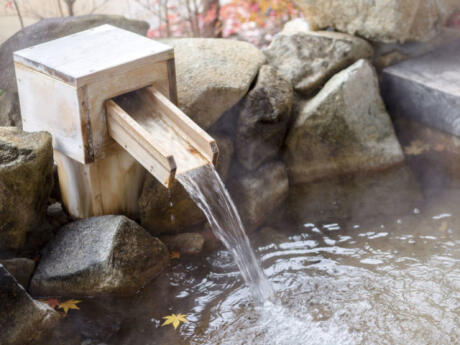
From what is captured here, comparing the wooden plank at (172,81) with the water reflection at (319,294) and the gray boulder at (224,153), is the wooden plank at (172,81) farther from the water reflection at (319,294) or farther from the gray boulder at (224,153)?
the water reflection at (319,294)

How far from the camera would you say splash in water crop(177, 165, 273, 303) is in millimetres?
3516

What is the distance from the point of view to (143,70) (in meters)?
3.57

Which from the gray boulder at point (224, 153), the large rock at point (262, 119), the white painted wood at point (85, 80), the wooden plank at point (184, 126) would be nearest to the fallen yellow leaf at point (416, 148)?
the large rock at point (262, 119)

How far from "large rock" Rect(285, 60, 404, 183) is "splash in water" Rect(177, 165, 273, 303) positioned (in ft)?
3.24

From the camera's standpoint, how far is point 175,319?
349 cm

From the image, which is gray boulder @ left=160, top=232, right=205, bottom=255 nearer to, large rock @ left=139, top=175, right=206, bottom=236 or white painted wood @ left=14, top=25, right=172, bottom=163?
large rock @ left=139, top=175, right=206, bottom=236

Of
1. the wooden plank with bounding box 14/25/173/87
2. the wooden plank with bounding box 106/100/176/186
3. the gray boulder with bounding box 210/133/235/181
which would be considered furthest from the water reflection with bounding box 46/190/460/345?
the wooden plank with bounding box 14/25/173/87

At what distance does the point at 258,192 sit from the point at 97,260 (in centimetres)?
152

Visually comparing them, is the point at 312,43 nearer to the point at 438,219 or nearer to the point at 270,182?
the point at 270,182

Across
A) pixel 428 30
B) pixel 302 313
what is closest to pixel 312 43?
pixel 428 30

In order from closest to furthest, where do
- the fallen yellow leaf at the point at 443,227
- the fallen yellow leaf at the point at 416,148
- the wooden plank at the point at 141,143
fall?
the wooden plank at the point at 141,143 < the fallen yellow leaf at the point at 443,227 < the fallen yellow leaf at the point at 416,148

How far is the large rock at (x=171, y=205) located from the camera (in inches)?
159

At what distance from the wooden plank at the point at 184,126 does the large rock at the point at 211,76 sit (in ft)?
1.51

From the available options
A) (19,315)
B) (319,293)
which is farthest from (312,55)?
(19,315)
